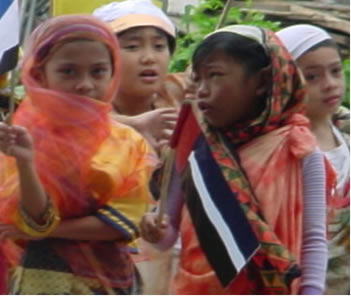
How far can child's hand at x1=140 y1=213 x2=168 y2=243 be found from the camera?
4652 mm

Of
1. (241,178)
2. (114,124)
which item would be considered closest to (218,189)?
(241,178)

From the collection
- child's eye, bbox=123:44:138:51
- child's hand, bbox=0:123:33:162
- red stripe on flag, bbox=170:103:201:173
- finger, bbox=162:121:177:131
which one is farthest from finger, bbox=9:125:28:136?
child's eye, bbox=123:44:138:51

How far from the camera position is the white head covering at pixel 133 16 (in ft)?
17.8

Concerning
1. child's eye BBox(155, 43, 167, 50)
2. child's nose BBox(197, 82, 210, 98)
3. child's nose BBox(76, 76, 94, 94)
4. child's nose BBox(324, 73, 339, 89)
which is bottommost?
child's nose BBox(324, 73, 339, 89)

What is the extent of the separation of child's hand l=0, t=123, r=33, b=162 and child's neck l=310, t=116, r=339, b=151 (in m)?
1.29

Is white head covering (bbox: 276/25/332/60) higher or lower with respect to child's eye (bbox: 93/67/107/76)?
lower

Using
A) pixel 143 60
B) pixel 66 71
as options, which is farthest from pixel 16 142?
pixel 143 60

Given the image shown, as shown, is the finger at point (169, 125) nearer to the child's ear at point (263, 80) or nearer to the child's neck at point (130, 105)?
the child's ear at point (263, 80)

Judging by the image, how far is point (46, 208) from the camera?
14.9ft

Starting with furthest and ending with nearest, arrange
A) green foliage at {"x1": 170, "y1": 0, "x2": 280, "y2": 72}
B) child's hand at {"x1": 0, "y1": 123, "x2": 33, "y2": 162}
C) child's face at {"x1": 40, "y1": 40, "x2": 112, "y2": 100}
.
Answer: green foliage at {"x1": 170, "y1": 0, "x2": 280, "y2": 72} < child's face at {"x1": 40, "y1": 40, "x2": 112, "y2": 100} < child's hand at {"x1": 0, "y1": 123, "x2": 33, "y2": 162}

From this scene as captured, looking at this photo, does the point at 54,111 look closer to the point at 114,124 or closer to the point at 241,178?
the point at 114,124

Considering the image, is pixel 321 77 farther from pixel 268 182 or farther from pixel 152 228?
pixel 152 228

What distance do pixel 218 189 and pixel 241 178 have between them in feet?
0.25

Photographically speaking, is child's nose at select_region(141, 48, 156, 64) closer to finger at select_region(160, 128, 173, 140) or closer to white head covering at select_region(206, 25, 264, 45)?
finger at select_region(160, 128, 173, 140)
